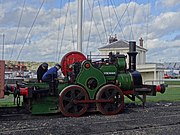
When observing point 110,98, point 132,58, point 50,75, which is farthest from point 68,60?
point 132,58

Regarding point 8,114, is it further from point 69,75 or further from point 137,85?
point 137,85

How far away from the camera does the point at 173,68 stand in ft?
327

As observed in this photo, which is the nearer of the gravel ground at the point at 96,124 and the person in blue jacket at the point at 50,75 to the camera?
the gravel ground at the point at 96,124

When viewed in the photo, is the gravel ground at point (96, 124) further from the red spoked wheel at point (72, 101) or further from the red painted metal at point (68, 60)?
the red painted metal at point (68, 60)

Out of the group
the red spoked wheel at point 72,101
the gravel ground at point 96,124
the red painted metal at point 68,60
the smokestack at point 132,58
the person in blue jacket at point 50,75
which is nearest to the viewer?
the gravel ground at point 96,124

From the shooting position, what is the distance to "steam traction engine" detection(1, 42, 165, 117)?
467 inches

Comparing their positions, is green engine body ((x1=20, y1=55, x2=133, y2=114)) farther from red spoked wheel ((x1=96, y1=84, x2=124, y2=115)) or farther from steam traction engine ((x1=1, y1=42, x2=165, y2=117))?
red spoked wheel ((x1=96, y1=84, x2=124, y2=115))

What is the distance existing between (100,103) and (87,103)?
47cm

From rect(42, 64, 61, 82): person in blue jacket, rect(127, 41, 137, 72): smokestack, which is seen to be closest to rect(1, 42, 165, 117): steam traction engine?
rect(42, 64, 61, 82): person in blue jacket

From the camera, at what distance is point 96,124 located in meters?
9.98

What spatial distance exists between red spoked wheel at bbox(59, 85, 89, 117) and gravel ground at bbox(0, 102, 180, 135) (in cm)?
28

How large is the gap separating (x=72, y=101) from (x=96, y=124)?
6.86 ft

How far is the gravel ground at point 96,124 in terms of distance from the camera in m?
8.80

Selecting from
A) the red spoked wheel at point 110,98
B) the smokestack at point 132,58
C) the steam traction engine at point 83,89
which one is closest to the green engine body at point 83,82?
the steam traction engine at point 83,89
